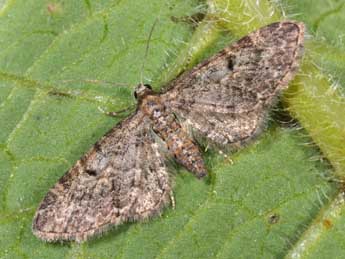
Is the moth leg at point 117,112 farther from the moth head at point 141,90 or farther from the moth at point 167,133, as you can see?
the moth head at point 141,90

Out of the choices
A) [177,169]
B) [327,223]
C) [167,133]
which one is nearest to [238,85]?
[167,133]

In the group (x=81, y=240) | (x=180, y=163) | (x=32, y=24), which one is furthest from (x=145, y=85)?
(x=81, y=240)

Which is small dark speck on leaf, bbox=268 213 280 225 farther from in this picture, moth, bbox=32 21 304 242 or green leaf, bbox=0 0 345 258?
moth, bbox=32 21 304 242

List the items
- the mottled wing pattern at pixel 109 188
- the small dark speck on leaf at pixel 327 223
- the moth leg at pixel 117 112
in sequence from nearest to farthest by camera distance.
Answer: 1. the small dark speck on leaf at pixel 327 223
2. the mottled wing pattern at pixel 109 188
3. the moth leg at pixel 117 112

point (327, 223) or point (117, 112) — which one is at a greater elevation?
point (117, 112)

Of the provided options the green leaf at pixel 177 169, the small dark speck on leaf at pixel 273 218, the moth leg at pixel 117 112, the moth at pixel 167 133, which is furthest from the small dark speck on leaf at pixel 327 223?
the moth leg at pixel 117 112

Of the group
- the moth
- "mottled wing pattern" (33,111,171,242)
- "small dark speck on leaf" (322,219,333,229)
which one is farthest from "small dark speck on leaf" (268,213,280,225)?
"mottled wing pattern" (33,111,171,242)

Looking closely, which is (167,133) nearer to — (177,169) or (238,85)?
(177,169)
